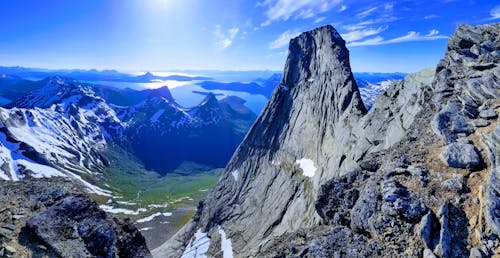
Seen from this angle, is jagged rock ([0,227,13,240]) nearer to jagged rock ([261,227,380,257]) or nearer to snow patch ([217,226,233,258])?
jagged rock ([261,227,380,257])

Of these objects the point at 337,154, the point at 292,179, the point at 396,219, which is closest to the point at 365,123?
the point at 337,154

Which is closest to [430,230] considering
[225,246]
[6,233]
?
[6,233]

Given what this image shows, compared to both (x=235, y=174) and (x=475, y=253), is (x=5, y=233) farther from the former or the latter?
(x=235, y=174)

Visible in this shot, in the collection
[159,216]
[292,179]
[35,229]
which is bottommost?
[159,216]

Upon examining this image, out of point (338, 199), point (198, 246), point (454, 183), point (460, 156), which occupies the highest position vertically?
point (460, 156)

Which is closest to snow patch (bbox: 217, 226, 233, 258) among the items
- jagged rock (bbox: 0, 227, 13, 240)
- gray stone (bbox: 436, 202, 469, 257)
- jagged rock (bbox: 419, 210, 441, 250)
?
jagged rock (bbox: 0, 227, 13, 240)

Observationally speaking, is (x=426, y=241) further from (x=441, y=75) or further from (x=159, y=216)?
(x=159, y=216)

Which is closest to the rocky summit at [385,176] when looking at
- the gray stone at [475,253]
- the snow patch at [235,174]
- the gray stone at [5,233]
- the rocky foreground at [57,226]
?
the gray stone at [475,253]
